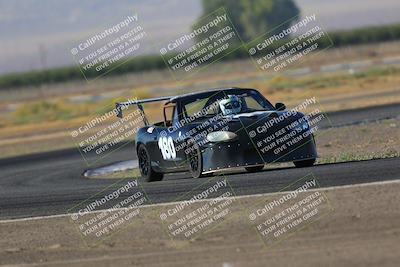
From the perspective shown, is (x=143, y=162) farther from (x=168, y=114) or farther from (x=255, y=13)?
(x=255, y=13)

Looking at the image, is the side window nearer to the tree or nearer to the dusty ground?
the dusty ground

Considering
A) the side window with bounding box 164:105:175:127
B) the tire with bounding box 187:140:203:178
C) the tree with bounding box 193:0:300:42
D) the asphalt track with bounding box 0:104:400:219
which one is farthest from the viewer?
the tree with bounding box 193:0:300:42

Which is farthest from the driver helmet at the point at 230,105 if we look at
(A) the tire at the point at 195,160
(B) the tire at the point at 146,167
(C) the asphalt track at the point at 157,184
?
(B) the tire at the point at 146,167

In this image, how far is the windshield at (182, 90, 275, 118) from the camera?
51.9ft

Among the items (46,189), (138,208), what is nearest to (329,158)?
(46,189)

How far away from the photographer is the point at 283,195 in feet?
40.1

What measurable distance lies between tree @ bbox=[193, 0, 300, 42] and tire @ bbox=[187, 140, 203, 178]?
460 feet

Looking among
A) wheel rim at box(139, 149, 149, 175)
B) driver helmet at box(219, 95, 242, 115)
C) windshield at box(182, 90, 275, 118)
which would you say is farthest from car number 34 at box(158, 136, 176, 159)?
driver helmet at box(219, 95, 242, 115)

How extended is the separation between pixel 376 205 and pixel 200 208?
2160 millimetres

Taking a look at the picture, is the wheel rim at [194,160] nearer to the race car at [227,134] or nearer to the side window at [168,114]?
the race car at [227,134]

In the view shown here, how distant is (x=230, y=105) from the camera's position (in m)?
15.8

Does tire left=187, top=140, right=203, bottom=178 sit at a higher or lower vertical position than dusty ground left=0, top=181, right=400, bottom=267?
lower

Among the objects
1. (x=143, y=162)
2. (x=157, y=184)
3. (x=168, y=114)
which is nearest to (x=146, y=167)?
(x=143, y=162)

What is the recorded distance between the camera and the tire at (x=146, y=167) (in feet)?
55.6
